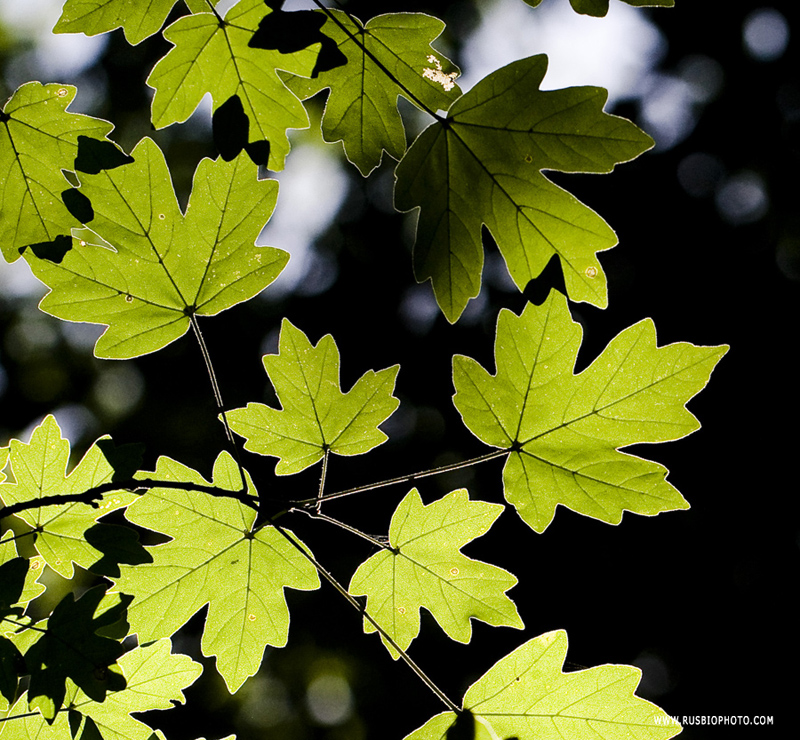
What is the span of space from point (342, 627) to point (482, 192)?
26.1 ft

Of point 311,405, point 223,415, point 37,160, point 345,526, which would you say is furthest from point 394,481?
point 37,160

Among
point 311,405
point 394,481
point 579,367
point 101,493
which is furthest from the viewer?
point 579,367

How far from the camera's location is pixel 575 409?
1400 millimetres

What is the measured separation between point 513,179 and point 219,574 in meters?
1.01

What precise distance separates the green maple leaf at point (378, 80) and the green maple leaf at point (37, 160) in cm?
45

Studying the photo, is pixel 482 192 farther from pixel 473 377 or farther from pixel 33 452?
pixel 33 452

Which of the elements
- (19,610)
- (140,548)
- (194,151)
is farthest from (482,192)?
(194,151)

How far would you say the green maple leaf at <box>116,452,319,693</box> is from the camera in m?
1.44

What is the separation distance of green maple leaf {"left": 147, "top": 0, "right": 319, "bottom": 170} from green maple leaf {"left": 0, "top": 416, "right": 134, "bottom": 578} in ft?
2.33

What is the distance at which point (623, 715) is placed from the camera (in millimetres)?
1369

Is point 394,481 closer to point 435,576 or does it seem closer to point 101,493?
point 435,576

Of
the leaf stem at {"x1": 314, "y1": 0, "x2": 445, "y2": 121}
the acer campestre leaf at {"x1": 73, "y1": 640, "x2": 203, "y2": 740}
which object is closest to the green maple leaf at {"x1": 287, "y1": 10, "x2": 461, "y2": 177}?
the leaf stem at {"x1": 314, "y1": 0, "x2": 445, "y2": 121}

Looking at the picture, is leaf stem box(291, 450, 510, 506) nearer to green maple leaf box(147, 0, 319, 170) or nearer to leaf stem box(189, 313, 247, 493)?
leaf stem box(189, 313, 247, 493)

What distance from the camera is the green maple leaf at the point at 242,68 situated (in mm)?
1245
